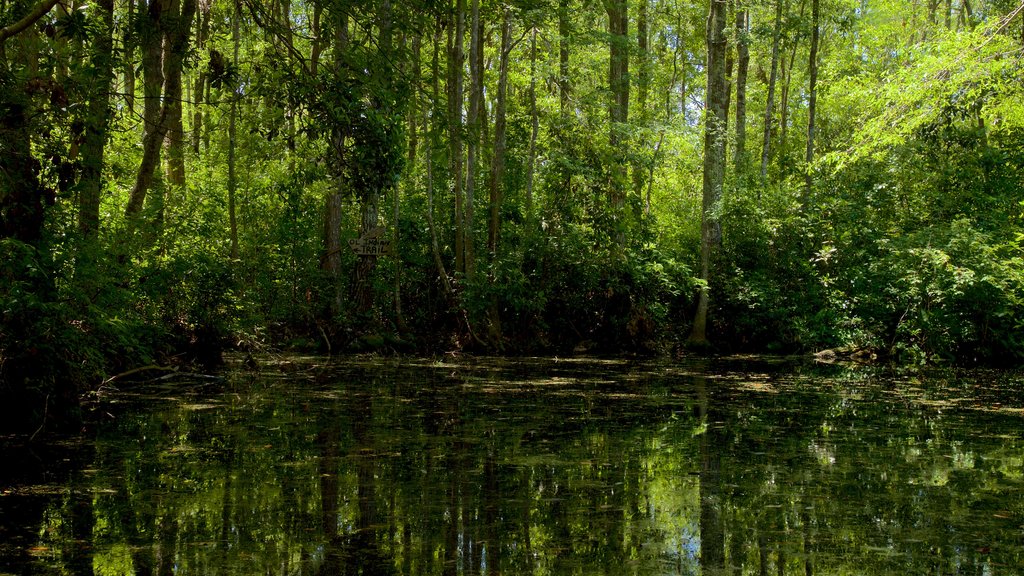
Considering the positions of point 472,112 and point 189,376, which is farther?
point 472,112

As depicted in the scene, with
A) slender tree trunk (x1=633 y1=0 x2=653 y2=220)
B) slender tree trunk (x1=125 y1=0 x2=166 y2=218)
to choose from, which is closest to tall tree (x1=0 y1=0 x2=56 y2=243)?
slender tree trunk (x1=125 y1=0 x2=166 y2=218)

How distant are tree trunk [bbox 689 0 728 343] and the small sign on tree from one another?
666 cm

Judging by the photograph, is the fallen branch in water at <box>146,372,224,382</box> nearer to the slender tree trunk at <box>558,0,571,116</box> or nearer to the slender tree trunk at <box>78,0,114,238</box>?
the slender tree trunk at <box>78,0,114,238</box>

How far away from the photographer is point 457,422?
7.37 m

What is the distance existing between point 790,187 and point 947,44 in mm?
5104

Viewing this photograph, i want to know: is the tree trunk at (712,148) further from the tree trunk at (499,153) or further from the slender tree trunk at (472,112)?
the slender tree trunk at (472,112)

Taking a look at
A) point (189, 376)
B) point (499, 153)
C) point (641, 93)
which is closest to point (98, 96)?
point (189, 376)

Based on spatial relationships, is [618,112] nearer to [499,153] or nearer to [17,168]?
[499,153]

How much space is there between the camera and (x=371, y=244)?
52.6ft

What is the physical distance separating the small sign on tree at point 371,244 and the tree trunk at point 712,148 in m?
6.66

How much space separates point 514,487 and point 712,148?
13963mm

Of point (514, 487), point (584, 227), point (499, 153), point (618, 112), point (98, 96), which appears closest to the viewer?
point (514, 487)

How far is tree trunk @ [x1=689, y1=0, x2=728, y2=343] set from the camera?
56.5ft

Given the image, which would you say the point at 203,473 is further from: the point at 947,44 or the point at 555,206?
the point at 947,44
